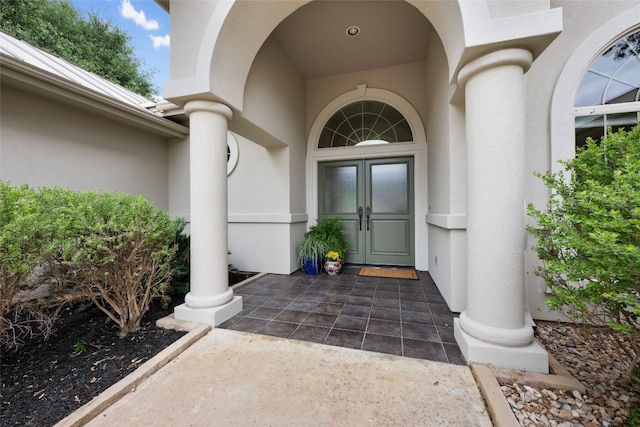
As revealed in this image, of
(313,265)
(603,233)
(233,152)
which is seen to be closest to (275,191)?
(233,152)

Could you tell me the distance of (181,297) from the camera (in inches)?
121

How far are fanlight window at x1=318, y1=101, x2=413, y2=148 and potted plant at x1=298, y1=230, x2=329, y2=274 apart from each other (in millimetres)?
1999

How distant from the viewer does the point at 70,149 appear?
348cm

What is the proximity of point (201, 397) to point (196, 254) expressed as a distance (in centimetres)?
133

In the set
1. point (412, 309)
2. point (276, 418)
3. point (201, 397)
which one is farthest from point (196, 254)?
point (412, 309)

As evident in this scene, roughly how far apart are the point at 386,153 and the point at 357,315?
309 centimetres

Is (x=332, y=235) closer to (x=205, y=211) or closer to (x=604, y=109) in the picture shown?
(x=205, y=211)

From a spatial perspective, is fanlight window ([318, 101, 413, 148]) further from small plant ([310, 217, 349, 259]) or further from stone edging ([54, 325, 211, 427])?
stone edging ([54, 325, 211, 427])

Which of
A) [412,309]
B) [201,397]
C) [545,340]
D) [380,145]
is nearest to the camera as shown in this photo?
[201,397]

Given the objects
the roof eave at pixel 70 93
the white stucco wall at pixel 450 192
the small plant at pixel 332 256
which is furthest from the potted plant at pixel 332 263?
the roof eave at pixel 70 93

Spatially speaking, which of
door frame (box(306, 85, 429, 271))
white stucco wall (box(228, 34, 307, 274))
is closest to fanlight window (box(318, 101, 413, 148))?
door frame (box(306, 85, 429, 271))

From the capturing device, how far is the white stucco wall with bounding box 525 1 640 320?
7.64 feet

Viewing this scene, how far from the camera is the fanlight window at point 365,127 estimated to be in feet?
15.1

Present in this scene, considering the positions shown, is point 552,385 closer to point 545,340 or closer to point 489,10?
point 545,340
